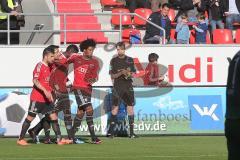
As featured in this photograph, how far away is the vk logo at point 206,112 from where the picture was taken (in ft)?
69.3

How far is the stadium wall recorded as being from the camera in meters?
20.7

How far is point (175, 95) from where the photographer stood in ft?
69.3

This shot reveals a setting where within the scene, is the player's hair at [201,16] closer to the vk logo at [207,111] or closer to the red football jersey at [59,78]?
the vk logo at [207,111]

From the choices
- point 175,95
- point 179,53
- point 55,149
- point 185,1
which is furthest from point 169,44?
point 55,149

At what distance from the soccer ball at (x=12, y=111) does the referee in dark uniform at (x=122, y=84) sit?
2.24m

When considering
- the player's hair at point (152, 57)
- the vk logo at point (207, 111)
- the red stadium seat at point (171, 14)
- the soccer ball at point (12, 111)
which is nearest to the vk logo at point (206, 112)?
the vk logo at point (207, 111)

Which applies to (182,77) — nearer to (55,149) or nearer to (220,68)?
(220,68)

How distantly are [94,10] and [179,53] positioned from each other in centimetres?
504

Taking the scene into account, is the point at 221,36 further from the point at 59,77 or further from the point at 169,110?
the point at 59,77

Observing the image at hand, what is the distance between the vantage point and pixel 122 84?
66.5ft

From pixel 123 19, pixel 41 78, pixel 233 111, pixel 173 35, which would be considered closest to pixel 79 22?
pixel 123 19

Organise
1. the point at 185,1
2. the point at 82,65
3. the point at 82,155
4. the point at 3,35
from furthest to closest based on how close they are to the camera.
Result: 1. the point at 185,1
2. the point at 3,35
3. the point at 82,65
4. the point at 82,155

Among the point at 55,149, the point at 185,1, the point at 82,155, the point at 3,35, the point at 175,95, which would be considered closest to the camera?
the point at 82,155

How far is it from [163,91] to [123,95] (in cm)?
130
